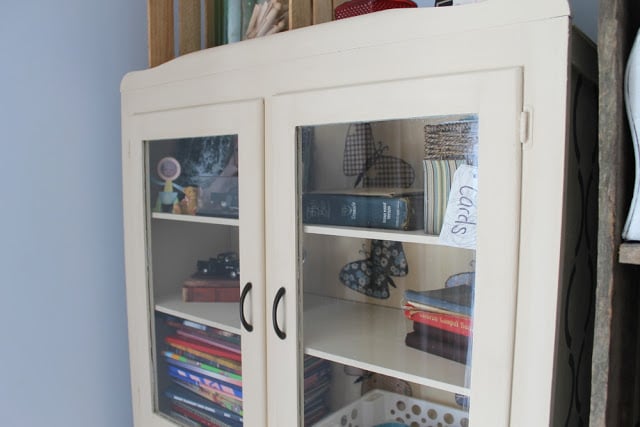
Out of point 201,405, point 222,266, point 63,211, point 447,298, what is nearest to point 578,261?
point 447,298

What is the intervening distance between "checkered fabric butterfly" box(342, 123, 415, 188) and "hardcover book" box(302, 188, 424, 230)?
0.02 m

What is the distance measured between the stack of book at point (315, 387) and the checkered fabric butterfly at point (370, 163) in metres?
0.38

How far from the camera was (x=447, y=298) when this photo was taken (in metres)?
0.91

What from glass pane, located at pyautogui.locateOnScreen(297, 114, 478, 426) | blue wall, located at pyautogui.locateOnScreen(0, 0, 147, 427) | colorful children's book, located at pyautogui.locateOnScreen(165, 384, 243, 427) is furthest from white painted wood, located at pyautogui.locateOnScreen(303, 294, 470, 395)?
blue wall, located at pyautogui.locateOnScreen(0, 0, 147, 427)

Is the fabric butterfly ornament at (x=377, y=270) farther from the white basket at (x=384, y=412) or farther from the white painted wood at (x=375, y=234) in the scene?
the white basket at (x=384, y=412)

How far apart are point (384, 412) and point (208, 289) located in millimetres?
534

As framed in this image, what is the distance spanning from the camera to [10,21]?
4.25ft

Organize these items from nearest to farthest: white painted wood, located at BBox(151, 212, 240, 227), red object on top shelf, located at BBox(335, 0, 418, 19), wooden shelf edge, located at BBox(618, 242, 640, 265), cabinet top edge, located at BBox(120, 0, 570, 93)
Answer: wooden shelf edge, located at BBox(618, 242, 640, 265) < cabinet top edge, located at BBox(120, 0, 570, 93) < red object on top shelf, located at BBox(335, 0, 418, 19) < white painted wood, located at BBox(151, 212, 240, 227)

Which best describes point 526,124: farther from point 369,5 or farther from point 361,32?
point 369,5

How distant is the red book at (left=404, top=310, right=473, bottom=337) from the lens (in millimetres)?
836

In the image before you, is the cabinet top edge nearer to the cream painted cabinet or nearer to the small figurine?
the cream painted cabinet

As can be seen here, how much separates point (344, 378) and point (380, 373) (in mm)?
108

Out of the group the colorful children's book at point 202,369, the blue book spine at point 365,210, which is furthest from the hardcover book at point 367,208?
the colorful children's book at point 202,369

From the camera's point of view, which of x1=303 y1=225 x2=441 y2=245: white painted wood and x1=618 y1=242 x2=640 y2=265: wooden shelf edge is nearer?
x1=618 y1=242 x2=640 y2=265: wooden shelf edge
